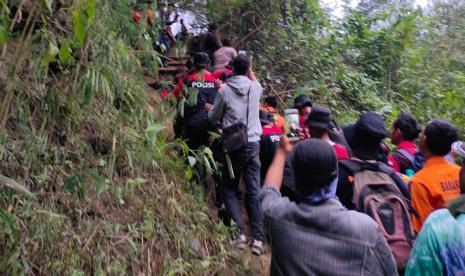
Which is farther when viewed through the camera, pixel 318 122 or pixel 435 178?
pixel 318 122

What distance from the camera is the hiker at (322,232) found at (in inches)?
92.6

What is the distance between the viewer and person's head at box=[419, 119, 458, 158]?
3334mm

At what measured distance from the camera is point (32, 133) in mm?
4023

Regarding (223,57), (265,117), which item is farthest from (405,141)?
(223,57)

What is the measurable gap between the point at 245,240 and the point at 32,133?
2.50 metres

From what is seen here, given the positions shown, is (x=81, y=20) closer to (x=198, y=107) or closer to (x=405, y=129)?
(x=405, y=129)

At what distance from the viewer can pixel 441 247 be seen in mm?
2080

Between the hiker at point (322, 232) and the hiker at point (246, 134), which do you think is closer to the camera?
the hiker at point (322, 232)

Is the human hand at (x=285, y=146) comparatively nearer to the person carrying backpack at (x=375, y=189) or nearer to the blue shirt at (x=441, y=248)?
the person carrying backpack at (x=375, y=189)

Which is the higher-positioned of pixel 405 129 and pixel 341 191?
pixel 341 191

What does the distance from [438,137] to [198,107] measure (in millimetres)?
3342

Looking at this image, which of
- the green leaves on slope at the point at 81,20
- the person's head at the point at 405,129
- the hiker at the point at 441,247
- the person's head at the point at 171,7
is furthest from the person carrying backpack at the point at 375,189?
the person's head at the point at 171,7

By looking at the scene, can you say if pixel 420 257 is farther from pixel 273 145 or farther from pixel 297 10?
pixel 297 10

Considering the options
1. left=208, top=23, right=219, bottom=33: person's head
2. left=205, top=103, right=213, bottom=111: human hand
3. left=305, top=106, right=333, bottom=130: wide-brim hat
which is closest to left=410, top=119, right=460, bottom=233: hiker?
left=305, top=106, right=333, bottom=130: wide-brim hat
